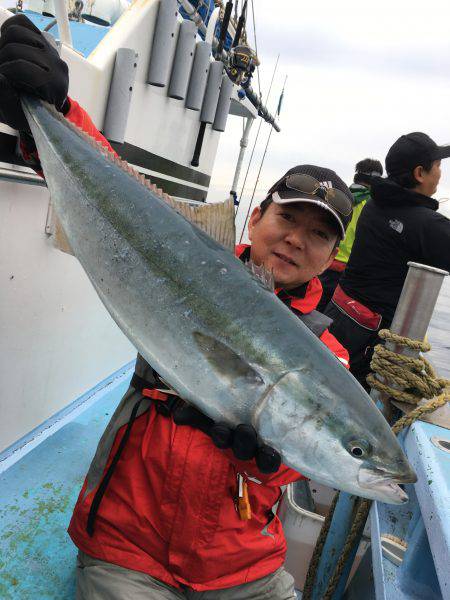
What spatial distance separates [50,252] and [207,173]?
291 centimetres

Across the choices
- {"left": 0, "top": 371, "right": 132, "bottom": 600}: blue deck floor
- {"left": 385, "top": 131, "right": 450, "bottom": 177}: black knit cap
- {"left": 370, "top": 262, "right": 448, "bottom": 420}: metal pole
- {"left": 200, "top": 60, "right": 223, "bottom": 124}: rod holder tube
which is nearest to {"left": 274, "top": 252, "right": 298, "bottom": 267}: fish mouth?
{"left": 370, "top": 262, "right": 448, "bottom": 420}: metal pole

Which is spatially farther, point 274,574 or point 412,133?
point 412,133

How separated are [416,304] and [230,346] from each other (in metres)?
1.60

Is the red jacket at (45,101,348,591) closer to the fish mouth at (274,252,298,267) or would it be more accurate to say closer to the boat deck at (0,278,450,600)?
the boat deck at (0,278,450,600)

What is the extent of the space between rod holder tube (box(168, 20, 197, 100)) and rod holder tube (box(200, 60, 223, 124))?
58 centimetres

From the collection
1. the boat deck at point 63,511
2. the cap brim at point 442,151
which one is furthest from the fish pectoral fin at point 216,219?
the cap brim at point 442,151

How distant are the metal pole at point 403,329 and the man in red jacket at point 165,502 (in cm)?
73

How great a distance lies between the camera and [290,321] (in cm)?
133

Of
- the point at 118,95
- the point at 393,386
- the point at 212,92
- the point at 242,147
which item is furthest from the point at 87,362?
the point at 242,147

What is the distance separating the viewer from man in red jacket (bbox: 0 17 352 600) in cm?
177

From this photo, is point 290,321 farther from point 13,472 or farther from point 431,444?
point 13,472

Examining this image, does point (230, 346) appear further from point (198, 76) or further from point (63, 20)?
point (198, 76)

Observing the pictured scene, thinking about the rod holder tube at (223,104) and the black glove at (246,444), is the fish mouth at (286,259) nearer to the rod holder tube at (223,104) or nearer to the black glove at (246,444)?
the black glove at (246,444)

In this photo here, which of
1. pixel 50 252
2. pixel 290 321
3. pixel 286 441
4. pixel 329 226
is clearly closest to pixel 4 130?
pixel 50 252
